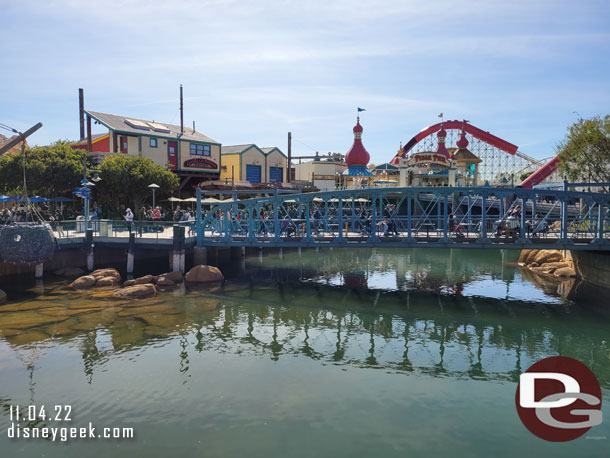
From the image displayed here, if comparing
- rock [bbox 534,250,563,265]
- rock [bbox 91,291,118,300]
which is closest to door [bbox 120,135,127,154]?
rock [bbox 91,291,118,300]

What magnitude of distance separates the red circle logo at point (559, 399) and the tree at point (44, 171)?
133 feet

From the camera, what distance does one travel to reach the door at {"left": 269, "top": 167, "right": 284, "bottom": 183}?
242 ft

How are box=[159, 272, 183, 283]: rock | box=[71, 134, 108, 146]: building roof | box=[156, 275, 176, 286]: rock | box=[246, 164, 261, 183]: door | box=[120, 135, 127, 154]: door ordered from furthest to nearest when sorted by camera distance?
1. box=[246, 164, 261, 183]: door
2. box=[71, 134, 108, 146]: building roof
3. box=[120, 135, 127, 154]: door
4. box=[159, 272, 183, 283]: rock
5. box=[156, 275, 176, 286]: rock

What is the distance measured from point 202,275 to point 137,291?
564 centimetres

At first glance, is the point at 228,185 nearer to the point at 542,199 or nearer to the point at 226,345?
the point at 542,199

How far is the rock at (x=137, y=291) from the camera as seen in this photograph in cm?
2583

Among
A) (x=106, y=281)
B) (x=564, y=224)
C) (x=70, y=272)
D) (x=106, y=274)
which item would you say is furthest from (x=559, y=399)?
(x=70, y=272)

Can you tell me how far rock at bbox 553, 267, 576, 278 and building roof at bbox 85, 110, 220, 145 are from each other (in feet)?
146

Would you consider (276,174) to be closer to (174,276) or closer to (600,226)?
(174,276)

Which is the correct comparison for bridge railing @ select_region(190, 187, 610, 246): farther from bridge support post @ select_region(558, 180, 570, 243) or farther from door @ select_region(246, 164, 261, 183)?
door @ select_region(246, 164, 261, 183)

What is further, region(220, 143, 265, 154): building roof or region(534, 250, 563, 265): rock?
region(220, 143, 265, 154): building roof

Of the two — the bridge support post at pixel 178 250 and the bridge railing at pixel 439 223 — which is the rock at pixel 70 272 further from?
the bridge railing at pixel 439 223

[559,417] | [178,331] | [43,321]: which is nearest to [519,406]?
[559,417]

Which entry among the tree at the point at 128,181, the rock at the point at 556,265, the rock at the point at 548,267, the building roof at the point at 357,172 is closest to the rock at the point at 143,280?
the tree at the point at 128,181
